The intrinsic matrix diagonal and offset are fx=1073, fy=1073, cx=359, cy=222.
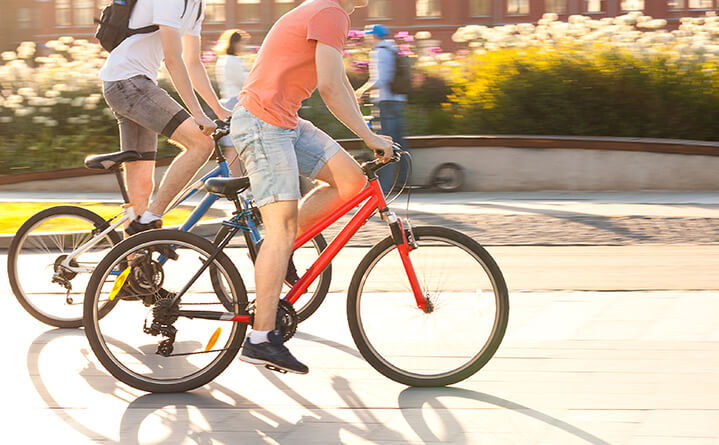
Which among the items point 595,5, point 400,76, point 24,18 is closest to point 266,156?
point 400,76

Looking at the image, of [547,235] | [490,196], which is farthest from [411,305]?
[490,196]

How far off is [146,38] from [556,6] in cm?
5463

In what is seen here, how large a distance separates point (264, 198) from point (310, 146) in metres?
0.42

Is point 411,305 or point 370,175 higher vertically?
point 370,175

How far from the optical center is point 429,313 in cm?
468

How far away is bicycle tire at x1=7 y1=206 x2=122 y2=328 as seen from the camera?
5754 mm

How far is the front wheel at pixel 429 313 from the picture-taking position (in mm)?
4602

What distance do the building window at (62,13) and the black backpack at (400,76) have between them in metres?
54.6

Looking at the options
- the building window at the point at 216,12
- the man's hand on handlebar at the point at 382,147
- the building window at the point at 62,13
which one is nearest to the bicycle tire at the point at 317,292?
the man's hand on handlebar at the point at 382,147

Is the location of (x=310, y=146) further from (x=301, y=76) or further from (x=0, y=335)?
(x=0, y=335)

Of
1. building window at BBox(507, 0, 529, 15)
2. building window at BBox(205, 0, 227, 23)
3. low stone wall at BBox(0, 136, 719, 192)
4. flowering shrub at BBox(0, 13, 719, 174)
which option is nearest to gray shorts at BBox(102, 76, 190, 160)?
low stone wall at BBox(0, 136, 719, 192)

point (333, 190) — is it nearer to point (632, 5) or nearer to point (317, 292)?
point (317, 292)

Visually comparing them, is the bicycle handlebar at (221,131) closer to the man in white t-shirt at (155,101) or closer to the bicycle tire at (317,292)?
the man in white t-shirt at (155,101)

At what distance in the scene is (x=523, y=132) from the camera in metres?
14.6
